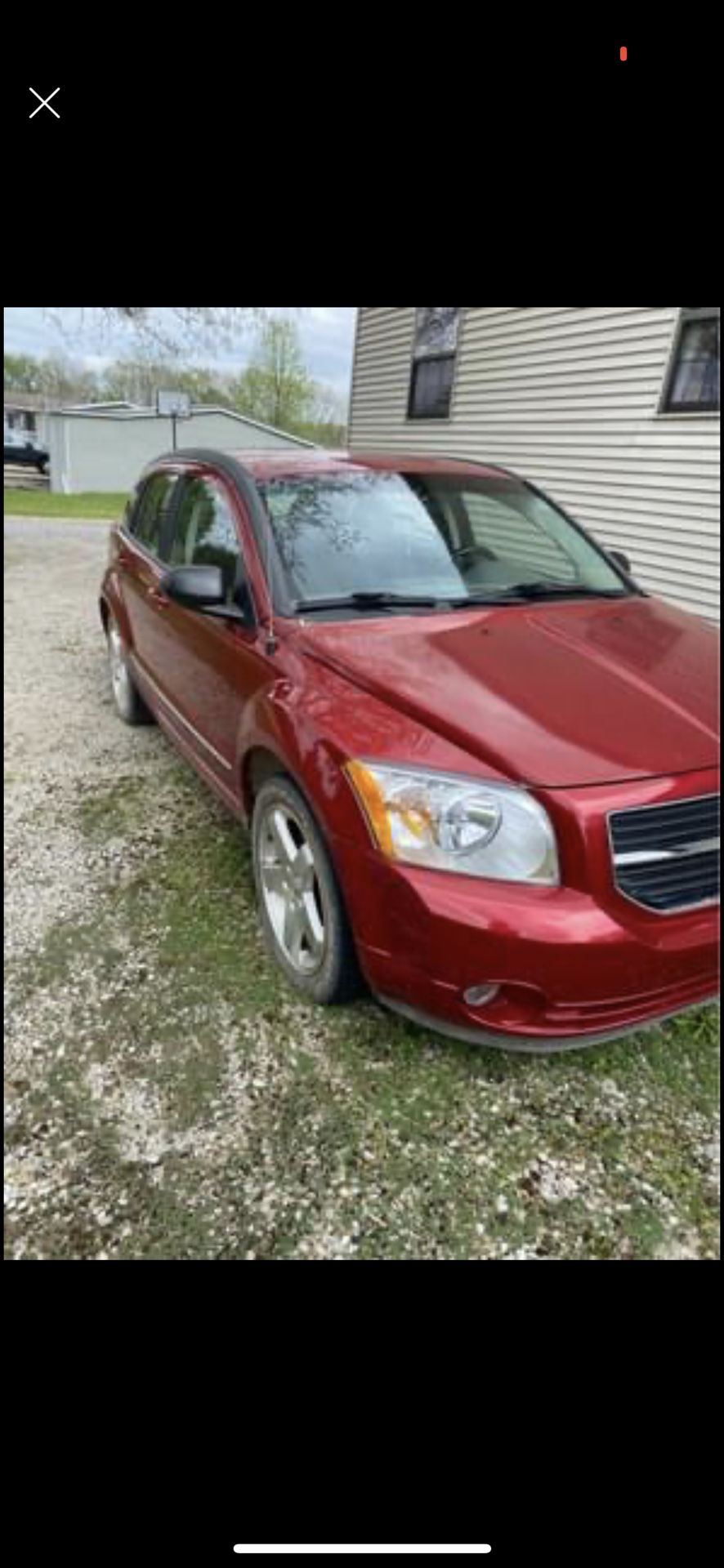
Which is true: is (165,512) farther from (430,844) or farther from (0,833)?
(430,844)

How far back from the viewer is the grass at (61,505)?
1791 centimetres

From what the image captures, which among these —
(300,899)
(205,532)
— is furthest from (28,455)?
(300,899)

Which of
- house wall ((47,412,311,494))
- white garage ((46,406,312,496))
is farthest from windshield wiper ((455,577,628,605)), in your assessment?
house wall ((47,412,311,494))

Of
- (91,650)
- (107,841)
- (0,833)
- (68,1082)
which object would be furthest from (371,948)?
(91,650)

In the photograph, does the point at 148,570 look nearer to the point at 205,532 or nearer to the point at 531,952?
the point at 205,532

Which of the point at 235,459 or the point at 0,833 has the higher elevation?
the point at 235,459

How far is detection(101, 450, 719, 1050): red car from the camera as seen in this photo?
5.88 feet

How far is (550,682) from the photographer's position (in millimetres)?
2076

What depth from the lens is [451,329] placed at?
8.24 m

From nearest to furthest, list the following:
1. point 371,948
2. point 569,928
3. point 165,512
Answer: point 569,928
point 371,948
point 165,512

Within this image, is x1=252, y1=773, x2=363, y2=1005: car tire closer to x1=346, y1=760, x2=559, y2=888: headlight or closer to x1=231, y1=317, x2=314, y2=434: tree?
x1=346, y1=760, x2=559, y2=888: headlight

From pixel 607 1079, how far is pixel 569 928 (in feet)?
2.37

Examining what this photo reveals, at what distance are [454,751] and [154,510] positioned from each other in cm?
284

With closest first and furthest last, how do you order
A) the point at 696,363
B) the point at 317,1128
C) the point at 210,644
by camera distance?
the point at 317,1128 → the point at 210,644 → the point at 696,363
